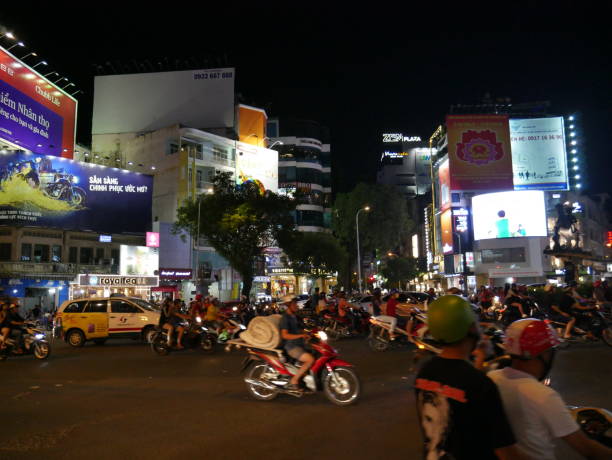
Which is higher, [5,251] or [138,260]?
[5,251]

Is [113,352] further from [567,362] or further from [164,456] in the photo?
[567,362]

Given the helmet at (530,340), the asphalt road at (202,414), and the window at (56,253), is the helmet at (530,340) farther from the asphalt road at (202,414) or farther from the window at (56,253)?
the window at (56,253)

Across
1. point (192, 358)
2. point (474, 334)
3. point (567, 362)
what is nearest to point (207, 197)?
point (192, 358)

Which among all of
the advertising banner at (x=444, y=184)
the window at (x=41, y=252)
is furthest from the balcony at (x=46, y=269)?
the advertising banner at (x=444, y=184)

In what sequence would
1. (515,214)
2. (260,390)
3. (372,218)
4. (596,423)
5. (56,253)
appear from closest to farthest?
(596,423), (260,390), (56,253), (515,214), (372,218)

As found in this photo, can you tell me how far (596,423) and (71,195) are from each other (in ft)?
129

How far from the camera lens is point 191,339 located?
51.8 ft

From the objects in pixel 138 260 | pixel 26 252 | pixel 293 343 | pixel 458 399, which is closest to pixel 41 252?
pixel 26 252

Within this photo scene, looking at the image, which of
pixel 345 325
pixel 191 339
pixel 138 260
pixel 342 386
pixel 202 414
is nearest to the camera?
pixel 202 414

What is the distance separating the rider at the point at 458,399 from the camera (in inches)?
90.7

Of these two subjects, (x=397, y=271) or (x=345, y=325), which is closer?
(x=345, y=325)

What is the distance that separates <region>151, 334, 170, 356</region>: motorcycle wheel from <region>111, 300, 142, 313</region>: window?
11.0 ft

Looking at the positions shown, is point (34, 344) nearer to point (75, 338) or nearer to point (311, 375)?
point (75, 338)

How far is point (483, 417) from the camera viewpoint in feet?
7.55
